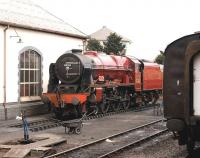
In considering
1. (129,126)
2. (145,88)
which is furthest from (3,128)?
(145,88)

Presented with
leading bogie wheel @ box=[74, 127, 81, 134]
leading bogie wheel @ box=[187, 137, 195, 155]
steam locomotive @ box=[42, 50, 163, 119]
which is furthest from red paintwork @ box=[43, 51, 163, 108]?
leading bogie wheel @ box=[187, 137, 195, 155]

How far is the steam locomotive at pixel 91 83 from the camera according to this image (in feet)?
68.4

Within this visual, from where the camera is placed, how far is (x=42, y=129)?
1672cm

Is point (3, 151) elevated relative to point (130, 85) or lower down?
lower down

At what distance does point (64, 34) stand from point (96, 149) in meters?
14.5

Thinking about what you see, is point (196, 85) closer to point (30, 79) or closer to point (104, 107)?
point (104, 107)

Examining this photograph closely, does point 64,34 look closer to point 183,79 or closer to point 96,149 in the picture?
point 96,149

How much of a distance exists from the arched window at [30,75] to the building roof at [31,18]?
4.81 feet

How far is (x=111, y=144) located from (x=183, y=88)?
4.65 meters

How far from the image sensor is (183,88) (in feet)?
29.8

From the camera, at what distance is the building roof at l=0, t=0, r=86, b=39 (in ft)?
73.1

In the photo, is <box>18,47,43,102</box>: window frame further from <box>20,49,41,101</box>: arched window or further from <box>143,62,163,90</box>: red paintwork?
<box>143,62,163,90</box>: red paintwork

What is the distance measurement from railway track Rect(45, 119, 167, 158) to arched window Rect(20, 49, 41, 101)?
817 centimetres

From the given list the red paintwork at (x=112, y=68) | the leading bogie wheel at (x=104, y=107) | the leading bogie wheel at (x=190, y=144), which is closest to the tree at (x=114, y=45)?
the red paintwork at (x=112, y=68)
